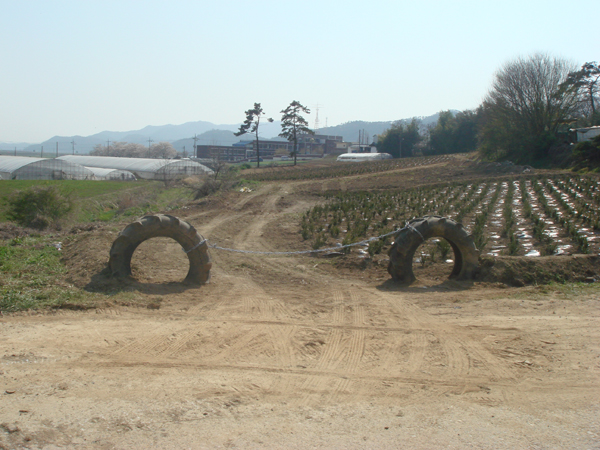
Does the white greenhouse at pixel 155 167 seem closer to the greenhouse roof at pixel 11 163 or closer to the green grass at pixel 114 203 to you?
the greenhouse roof at pixel 11 163

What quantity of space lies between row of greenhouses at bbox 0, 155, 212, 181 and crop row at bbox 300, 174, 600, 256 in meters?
27.6

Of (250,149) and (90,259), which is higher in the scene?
(250,149)

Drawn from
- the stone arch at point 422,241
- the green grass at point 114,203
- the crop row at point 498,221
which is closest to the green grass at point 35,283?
the stone arch at point 422,241

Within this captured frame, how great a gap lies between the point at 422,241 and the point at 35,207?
15.4 m

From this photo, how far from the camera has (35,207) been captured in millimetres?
17828

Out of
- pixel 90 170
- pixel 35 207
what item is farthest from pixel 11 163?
pixel 35 207

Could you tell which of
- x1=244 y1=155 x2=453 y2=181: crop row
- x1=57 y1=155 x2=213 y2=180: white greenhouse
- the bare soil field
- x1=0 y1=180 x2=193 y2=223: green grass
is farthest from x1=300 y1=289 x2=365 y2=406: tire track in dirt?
x1=57 y1=155 x2=213 y2=180: white greenhouse

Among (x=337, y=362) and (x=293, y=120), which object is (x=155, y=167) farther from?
(x=337, y=362)

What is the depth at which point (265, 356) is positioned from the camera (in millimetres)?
5387

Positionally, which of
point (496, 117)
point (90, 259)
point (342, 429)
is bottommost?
point (342, 429)

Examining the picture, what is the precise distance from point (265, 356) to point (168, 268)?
532 centimetres

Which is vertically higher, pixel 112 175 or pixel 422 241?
pixel 112 175

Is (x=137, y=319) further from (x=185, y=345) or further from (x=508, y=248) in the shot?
(x=508, y=248)

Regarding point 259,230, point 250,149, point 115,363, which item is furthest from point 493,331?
point 250,149
